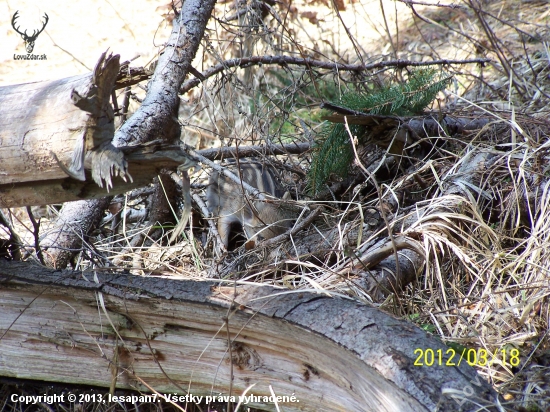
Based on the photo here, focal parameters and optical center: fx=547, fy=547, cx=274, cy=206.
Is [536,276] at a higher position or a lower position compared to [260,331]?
higher

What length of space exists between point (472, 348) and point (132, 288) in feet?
4.39

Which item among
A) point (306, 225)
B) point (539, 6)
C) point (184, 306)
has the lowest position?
point (184, 306)

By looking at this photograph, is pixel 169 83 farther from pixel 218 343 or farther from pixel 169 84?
pixel 218 343

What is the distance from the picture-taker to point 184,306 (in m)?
2.03

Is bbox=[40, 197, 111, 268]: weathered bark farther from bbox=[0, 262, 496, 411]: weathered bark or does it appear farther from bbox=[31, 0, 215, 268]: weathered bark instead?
bbox=[0, 262, 496, 411]: weathered bark

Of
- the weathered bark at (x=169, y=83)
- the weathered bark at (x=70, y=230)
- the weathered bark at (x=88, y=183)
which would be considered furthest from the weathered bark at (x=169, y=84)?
the weathered bark at (x=88, y=183)

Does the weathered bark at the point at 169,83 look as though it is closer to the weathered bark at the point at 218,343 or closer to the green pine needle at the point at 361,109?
the green pine needle at the point at 361,109

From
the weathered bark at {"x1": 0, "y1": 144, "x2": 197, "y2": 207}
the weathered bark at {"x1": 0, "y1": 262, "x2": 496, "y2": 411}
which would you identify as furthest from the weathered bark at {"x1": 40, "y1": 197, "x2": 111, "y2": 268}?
the weathered bark at {"x1": 0, "y1": 144, "x2": 197, "y2": 207}

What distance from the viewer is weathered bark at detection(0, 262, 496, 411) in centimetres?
161

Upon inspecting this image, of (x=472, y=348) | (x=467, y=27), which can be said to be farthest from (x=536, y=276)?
(x=467, y=27)

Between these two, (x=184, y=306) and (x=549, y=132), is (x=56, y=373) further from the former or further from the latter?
(x=549, y=132)

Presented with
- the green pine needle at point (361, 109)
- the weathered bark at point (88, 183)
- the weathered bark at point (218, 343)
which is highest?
the green pine needle at point (361, 109)

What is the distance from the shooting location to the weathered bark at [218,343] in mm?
1607

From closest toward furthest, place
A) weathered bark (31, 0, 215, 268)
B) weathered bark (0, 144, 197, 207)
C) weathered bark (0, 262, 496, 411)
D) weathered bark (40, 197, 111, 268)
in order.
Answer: weathered bark (0, 262, 496, 411)
weathered bark (0, 144, 197, 207)
weathered bark (40, 197, 111, 268)
weathered bark (31, 0, 215, 268)
